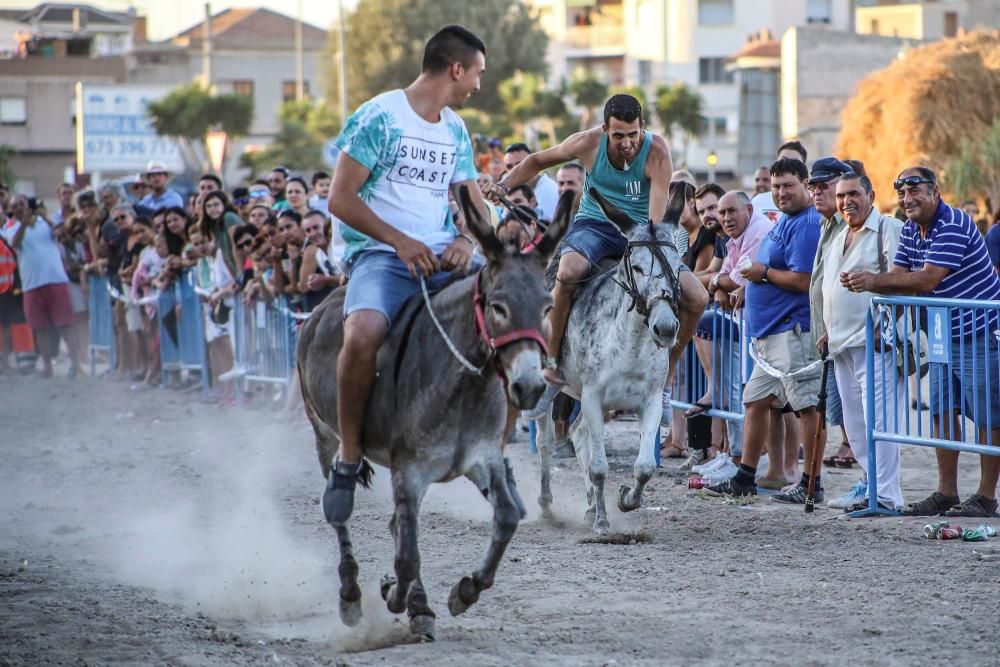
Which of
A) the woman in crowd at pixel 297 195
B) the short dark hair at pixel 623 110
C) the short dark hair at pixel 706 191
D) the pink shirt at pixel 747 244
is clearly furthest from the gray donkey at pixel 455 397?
the woman in crowd at pixel 297 195

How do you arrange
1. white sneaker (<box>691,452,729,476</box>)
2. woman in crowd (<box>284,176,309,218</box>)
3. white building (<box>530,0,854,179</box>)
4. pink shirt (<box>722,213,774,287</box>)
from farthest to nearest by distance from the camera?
white building (<box>530,0,854,179</box>), woman in crowd (<box>284,176,309,218</box>), white sneaker (<box>691,452,729,476</box>), pink shirt (<box>722,213,774,287</box>)

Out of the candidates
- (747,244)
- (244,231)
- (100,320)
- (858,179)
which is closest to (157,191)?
(100,320)

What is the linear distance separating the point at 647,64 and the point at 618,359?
284 ft

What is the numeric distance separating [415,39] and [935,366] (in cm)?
7469

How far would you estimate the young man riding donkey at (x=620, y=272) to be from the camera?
930 centimetres

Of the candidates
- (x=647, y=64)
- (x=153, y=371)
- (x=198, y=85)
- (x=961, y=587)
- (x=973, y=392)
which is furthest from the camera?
(x=647, y=64)

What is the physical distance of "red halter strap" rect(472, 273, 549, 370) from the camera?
6.04 metres

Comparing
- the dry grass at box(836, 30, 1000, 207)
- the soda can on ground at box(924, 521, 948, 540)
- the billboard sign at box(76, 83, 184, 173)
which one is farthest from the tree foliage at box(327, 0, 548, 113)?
the soda can on ground at box(924, 521, 948, 540)

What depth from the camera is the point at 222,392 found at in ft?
61.1

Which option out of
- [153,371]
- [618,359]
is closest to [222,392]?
[153,371]

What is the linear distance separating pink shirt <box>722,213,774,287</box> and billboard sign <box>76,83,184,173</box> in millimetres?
42182

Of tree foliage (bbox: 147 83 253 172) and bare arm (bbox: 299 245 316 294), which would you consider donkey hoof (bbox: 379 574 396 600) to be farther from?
tree foliage (bbox: 147 83 253 172)

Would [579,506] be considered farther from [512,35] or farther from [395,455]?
[512,35]

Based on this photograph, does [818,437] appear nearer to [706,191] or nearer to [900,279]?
[900,279]
